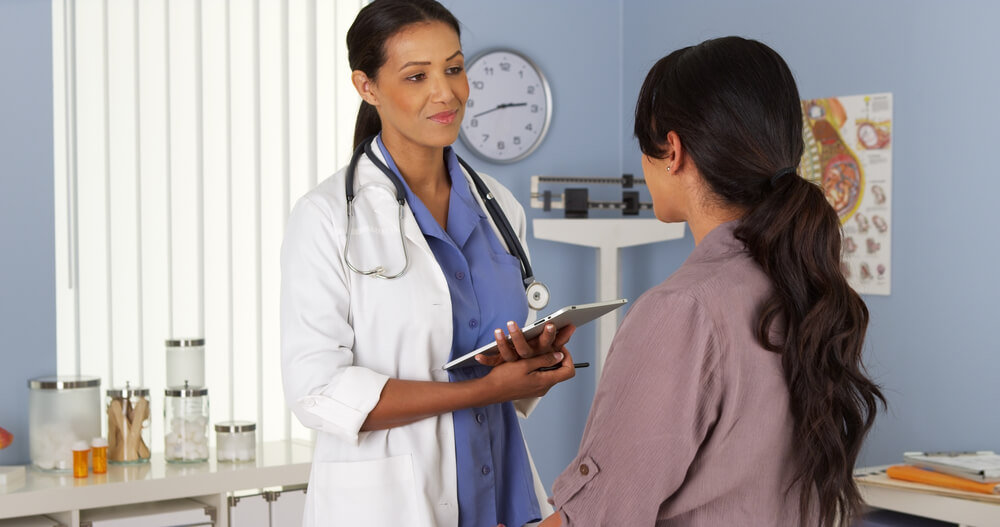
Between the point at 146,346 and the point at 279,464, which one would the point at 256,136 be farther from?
the point at 279,464

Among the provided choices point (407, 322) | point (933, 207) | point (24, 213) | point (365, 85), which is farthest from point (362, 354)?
point (933, 207)

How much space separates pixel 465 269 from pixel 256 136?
157 cm

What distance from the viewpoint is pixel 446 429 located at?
1397 millimetres

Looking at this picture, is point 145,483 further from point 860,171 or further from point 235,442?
point 860,171

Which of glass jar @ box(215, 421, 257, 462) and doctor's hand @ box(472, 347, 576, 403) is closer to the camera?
doctor's hand @ box(472, 347, 576, 403)

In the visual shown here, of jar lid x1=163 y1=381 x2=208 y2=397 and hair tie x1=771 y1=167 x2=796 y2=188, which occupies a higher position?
hair tie x1=771 y1=167 x2=796 y2=188

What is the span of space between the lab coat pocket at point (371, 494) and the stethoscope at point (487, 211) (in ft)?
0.87

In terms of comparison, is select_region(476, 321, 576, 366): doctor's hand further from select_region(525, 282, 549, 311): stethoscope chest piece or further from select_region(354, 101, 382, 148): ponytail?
select_region(354, 101, 382, 148): ponytail

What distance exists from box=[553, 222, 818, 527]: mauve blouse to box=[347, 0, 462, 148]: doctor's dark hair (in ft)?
2.39

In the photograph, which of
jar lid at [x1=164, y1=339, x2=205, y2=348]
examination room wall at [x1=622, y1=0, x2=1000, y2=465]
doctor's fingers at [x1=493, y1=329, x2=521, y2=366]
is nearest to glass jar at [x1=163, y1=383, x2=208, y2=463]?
jar lid at [x1=164, y1=339, x2=205, y2=348]

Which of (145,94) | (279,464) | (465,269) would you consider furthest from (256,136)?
(465,269)

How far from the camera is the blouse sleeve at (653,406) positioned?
909 mm

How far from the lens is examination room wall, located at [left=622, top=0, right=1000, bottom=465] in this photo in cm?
261

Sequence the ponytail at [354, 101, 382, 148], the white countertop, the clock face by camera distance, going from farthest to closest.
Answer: the clock face
the white countertop
the ponytail at [354, 101, 382, 148]
